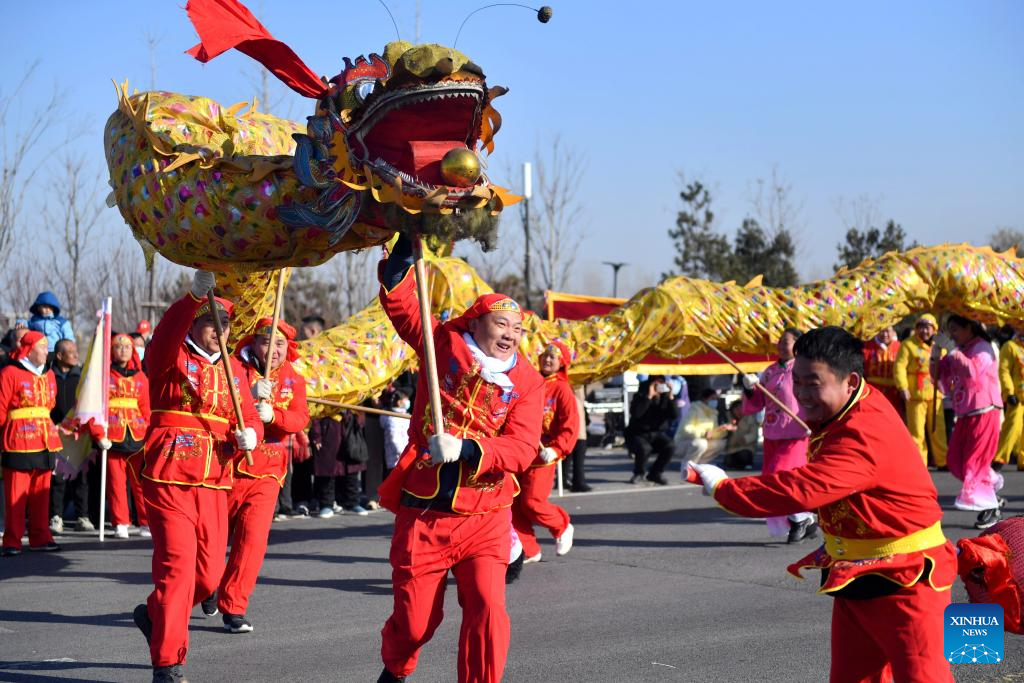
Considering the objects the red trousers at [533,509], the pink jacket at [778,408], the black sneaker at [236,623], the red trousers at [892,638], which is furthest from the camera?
the pink jacket at [778,408]

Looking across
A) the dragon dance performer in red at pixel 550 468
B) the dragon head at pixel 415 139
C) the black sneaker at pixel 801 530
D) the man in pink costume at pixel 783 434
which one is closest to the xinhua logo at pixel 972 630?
the dragon head at pixel 415 139

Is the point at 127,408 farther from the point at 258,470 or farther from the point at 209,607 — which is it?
the point at 258,470

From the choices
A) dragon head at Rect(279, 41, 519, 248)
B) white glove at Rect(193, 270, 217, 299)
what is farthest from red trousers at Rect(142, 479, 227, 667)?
dragon head at Rect(279, 41, 519, 248)

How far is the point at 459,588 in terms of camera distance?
471 cm

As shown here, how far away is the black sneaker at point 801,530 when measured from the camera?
9.44 metres

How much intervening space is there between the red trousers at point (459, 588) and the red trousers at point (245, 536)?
7.47ft

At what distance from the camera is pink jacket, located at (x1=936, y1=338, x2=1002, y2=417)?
10.3 m

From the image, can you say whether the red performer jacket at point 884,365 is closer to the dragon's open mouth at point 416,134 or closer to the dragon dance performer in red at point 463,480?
the dragon dance performer in red at point 463,480

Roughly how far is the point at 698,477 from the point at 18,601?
5.55 m

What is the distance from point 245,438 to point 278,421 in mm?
837

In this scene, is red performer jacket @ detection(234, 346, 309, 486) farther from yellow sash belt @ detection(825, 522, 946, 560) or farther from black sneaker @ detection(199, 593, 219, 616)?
yellow sash belt @ detection(825, 522, 946, 560)

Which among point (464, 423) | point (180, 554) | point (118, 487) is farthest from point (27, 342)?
point (464, 423)

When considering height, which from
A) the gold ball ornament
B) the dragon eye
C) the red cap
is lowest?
the red cap

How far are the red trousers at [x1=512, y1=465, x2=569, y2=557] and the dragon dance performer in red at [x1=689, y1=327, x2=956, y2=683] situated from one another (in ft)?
14.7
